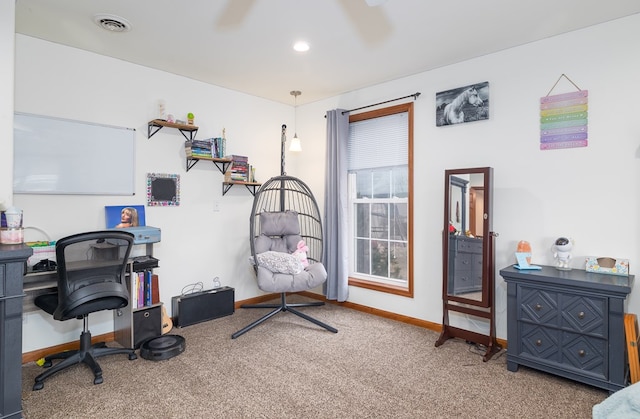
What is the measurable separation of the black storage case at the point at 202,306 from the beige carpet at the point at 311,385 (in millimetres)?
380

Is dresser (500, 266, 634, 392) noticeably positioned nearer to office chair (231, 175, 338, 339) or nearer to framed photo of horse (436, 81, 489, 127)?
framed photo of horse (436, 81, 489, 127)

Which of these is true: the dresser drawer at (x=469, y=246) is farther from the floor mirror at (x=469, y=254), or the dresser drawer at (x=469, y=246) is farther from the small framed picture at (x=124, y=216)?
the small framed picture at (x=124, y=216)

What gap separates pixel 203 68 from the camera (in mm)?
3377

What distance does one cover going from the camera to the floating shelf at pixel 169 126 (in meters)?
3.26

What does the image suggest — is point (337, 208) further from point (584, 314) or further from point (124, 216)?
point (584, 314)

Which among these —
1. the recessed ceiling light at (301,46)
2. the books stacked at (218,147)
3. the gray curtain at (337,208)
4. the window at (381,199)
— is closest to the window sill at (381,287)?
the window at (381,199)

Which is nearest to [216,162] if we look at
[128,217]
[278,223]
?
[278,223]

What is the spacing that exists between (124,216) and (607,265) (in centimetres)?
378

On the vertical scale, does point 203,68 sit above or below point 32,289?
above

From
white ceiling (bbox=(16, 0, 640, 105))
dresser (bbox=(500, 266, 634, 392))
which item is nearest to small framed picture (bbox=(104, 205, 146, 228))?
white ceiling (bbox=(16, 0, 640, 105))

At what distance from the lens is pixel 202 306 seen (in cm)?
355

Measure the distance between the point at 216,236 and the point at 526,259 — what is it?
2.94 meters

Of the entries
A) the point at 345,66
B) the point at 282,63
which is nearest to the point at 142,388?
the point at 282,63

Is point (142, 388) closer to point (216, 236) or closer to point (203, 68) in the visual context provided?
point (216, 236)
